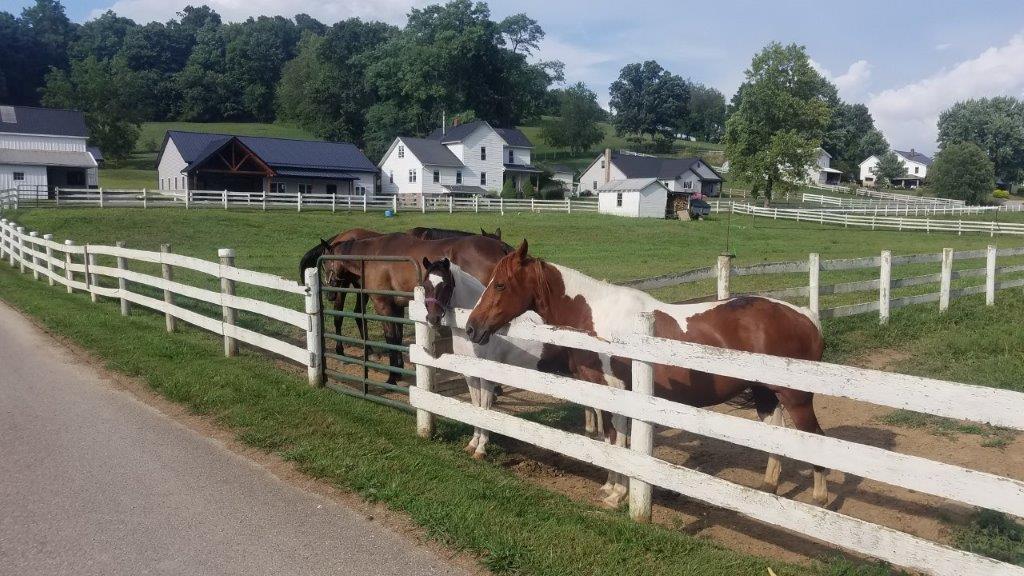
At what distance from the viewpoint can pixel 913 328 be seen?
11.6m

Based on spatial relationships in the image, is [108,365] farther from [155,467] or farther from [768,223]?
[768,223]

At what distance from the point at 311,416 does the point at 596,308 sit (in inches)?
109

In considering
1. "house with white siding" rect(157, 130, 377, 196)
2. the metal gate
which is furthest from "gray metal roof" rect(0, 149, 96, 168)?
the metal gate

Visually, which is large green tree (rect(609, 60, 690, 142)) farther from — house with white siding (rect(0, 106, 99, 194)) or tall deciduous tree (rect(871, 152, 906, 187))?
house with white siding (rect(0, 106, 99, 194))

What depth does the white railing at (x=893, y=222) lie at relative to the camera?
43438 millimetres

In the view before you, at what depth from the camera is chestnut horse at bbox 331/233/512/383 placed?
8.30 m

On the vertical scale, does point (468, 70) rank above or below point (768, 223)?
above

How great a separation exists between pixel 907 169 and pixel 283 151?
9558 centimetres

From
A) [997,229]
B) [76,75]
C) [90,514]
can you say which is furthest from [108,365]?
[76,75]

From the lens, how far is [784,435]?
386 cm

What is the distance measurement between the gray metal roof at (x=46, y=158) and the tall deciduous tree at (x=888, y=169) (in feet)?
316

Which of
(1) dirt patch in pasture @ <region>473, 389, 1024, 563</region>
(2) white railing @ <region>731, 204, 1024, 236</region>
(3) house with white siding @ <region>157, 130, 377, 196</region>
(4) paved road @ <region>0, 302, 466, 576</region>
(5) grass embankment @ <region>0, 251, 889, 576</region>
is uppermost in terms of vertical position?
(3) house with white siding @ <region>157, 130, 377, 196</region>

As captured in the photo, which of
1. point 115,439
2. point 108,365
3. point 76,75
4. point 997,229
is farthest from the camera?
point 76,75

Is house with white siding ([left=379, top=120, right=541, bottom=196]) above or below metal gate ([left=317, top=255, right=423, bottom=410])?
above
